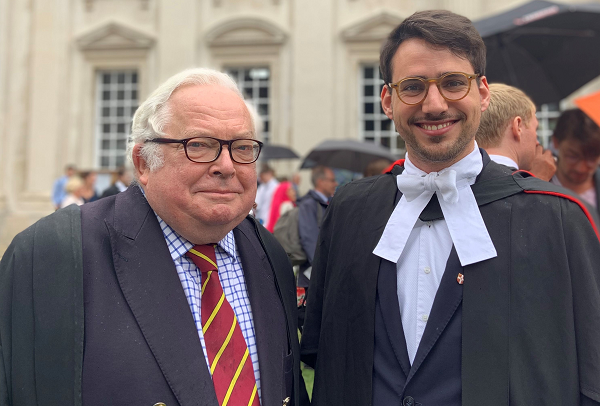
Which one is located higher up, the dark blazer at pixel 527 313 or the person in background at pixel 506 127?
the person in background at pixel 506 127

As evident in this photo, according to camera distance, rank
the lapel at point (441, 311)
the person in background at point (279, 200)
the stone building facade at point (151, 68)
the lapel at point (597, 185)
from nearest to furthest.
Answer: the lapel at point (441, 311), the lapel at point (597, 185), the person in background at point (279, 200), the stone building facade at point (151, 68)

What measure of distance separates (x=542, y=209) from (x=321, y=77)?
13212mm

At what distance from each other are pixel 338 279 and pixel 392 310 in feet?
0.86

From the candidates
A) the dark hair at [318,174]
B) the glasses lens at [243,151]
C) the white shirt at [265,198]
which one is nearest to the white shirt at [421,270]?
the glasses lens at [243,151]

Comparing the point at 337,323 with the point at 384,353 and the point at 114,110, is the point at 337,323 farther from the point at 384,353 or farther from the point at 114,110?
the point at 114,110

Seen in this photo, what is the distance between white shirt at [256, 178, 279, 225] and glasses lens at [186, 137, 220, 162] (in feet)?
26.6

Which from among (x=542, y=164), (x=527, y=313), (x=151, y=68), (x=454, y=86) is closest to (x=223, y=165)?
(x=454, y=86)

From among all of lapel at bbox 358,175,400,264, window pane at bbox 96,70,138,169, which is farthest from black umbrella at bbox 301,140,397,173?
window pane at bbox 96,70,138,169

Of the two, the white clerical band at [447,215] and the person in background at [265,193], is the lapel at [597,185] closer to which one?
the white clerical band at [447,215]

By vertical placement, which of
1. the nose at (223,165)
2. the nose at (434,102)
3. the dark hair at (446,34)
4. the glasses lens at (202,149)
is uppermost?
the dark hair at (446,34)

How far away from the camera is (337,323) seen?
6.84 feet

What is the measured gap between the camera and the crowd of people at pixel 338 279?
5.56 feet

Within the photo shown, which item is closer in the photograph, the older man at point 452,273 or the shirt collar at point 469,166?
the older man at point 452,273

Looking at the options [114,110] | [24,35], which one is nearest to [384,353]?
[114,110]
